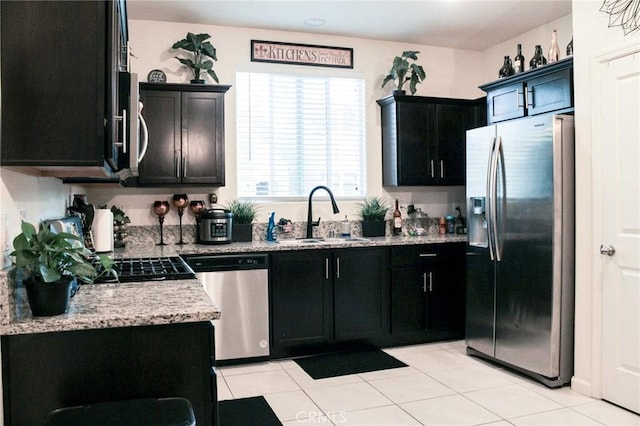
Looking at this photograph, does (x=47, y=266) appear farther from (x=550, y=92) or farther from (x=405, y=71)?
(x=405, y=71)

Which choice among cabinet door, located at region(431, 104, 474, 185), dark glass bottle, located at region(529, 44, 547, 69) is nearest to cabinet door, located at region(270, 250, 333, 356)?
cabinet door, located at region(431, 104, 474, 185)

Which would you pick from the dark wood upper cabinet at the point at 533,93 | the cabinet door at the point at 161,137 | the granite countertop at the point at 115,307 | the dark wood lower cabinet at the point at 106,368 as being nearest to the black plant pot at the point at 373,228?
the dark wood upper cabinet at the point at 533,93

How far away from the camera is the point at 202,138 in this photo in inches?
165

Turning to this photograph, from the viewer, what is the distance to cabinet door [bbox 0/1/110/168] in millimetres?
1656

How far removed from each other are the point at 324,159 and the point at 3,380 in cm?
356

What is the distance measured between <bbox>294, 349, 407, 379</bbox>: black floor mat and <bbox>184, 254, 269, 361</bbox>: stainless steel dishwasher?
0.38m

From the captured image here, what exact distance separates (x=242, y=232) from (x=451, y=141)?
210 centimetres

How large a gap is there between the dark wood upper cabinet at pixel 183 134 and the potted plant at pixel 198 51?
0.58 feet

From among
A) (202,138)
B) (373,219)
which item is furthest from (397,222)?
(202,138)

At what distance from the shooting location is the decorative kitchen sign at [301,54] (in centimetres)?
463

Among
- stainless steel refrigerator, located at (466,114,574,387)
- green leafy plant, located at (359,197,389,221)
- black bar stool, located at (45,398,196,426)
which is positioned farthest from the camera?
green leafy plant, located at (359,197,389,221)

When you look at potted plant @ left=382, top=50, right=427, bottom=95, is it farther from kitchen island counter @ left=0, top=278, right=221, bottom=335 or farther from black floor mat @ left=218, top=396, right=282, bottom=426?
kitchen island counter @ left=0, top=278, right=221, bottom=335

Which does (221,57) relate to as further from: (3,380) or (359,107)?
(3,380)

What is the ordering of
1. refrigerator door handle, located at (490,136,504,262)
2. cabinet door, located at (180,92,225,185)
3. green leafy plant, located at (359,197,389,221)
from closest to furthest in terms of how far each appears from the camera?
refrigerator door handle, located at (490,136,504,262) < cabinet door, located at (180,92,225,185) < green leafy plant, located at (359,197,389,221)
